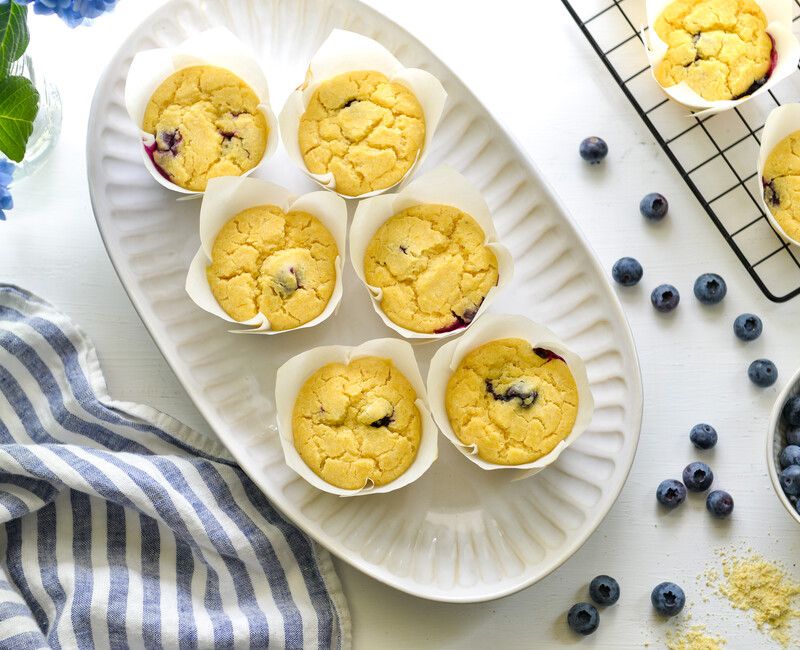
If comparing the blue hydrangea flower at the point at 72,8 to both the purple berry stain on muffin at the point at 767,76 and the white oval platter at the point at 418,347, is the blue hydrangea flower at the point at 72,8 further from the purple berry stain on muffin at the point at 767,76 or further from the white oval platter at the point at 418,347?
the purple berry stain on muffin at the point at 767,76

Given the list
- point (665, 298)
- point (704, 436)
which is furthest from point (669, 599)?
point (665, 298)

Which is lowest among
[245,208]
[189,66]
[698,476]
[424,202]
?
[698,476]

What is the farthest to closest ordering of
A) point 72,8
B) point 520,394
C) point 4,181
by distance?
point 520,394 → point 4,181 → point 72,8

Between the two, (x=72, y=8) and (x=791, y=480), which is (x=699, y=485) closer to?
(x=791, y=480)

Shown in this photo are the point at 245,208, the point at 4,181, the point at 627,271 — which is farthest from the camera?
the point at 627,271

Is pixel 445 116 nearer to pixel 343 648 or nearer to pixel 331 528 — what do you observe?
pixel 331 528

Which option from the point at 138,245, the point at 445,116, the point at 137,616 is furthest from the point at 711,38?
the point at 137,616

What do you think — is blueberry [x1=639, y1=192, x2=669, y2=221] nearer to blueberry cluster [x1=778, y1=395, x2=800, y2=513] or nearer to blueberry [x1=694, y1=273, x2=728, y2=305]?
blueberry [x1=694, y1=273, x2=728, y2=305]

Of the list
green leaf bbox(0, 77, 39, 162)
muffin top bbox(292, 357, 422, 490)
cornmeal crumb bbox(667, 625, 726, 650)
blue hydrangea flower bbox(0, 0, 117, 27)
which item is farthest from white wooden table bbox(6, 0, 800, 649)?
blue hydrangea flower bbox(0, 0, 117, 27)
